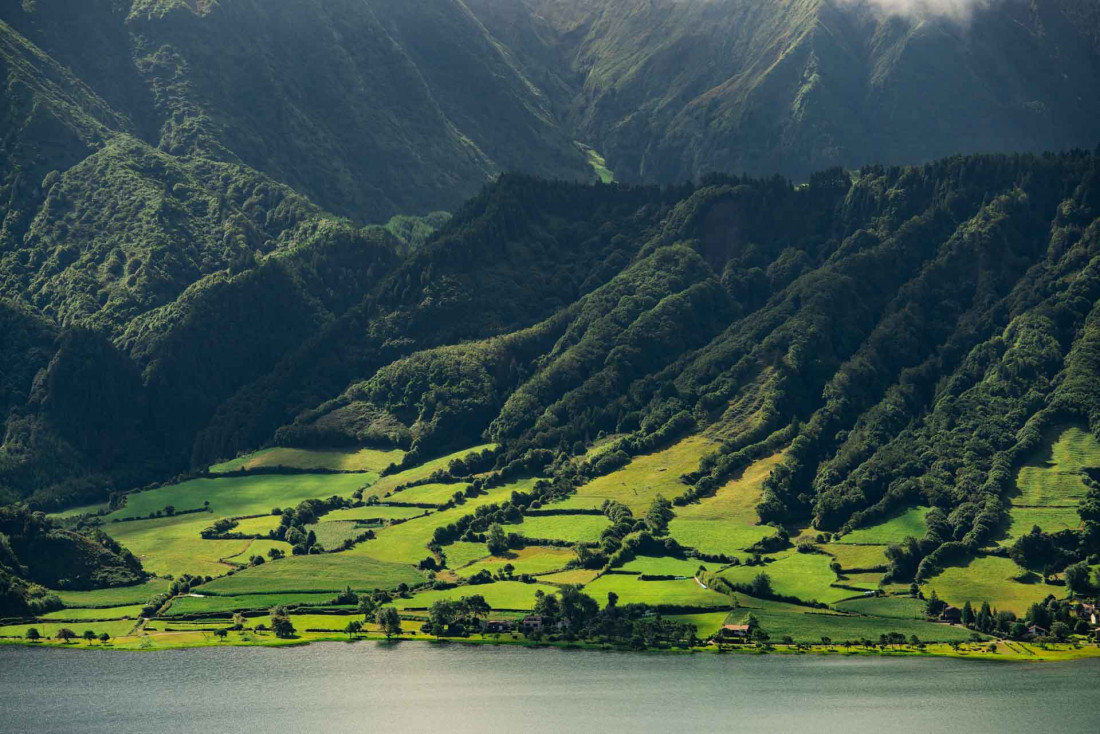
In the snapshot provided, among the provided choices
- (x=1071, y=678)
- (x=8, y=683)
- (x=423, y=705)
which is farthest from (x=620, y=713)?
(x=8, y=683)

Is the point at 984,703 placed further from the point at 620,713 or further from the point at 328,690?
the point at 328,690

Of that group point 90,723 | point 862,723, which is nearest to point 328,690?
point 90,723

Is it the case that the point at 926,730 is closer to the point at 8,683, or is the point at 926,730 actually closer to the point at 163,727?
the point at 163,727

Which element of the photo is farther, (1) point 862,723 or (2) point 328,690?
(2) point 328,690

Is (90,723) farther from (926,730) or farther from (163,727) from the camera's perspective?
(926,730)

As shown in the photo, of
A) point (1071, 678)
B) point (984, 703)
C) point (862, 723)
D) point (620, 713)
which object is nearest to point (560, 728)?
Result: point (620, 713)

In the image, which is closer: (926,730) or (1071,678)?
(926,730)

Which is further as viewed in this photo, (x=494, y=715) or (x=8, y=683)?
(x=8, y=683)
